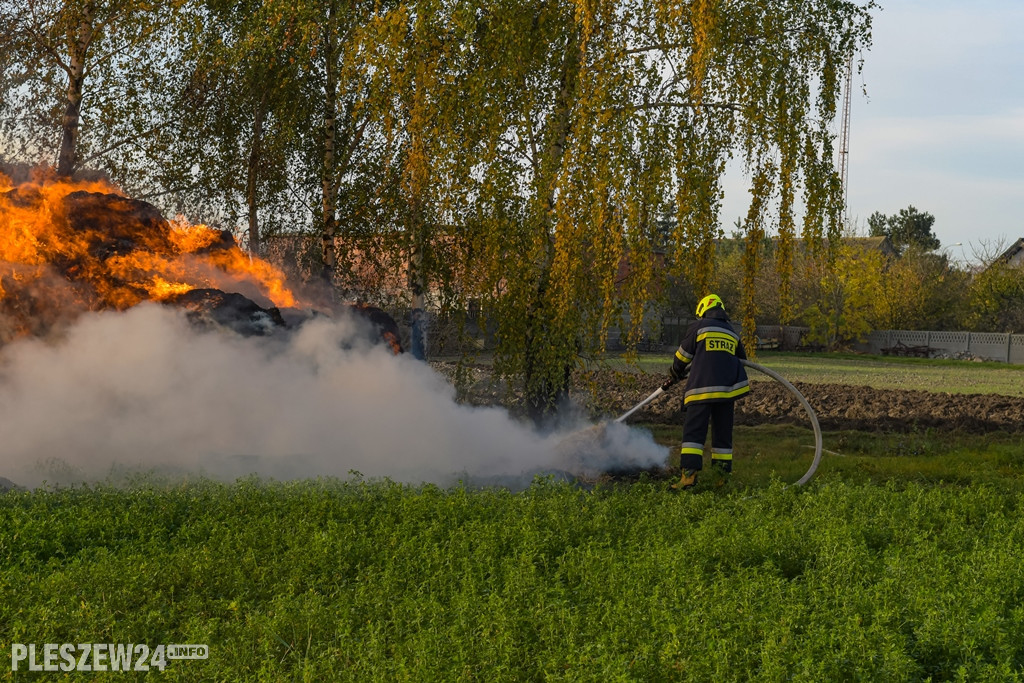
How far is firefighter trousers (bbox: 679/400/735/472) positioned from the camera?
9586 millimetres

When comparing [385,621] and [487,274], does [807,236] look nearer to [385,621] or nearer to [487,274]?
[487,274]

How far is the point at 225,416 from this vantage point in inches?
437

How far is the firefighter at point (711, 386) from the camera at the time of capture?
9.72 m

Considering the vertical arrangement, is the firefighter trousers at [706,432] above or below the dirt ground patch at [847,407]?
above

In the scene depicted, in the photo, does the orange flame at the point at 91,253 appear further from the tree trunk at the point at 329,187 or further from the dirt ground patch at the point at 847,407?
the dirt ground patch at the point at 847,407

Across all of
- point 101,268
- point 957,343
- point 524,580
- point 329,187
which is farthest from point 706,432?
point 957,343

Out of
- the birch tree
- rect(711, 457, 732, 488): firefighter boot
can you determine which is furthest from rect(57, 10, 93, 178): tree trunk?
rect(711, 457, 732, 488): firefighter boot

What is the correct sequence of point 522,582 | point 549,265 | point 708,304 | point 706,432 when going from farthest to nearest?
point 549,265 → point 708,304 → point 706,432 → point 522,582

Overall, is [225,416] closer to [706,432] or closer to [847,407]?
[706,432]

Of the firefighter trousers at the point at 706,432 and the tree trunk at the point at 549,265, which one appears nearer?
the firefighter trousers at the point at 706,432

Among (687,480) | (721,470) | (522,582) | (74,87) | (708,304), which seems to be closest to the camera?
(522,582)

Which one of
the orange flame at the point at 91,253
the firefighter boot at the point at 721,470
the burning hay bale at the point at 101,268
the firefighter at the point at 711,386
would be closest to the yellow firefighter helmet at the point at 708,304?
the firefighter at the point at 711,386

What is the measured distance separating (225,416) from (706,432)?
5338mm

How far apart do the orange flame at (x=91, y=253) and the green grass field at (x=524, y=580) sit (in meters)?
3.78
